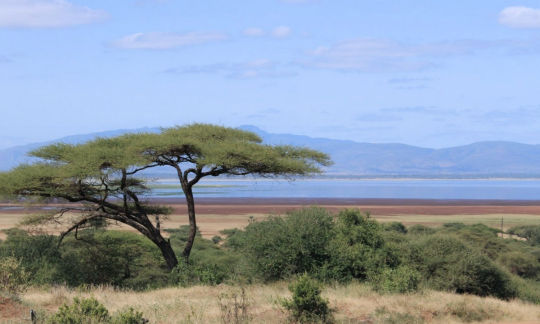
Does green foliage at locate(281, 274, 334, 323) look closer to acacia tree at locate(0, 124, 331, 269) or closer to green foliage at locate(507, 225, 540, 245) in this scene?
acacia tree at locate(0, 124, 331, 269)

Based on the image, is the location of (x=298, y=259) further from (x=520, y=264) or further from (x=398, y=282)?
(x=520, y=264)

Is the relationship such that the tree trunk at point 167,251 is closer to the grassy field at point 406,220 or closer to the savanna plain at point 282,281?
the savanna plain at point 282,281

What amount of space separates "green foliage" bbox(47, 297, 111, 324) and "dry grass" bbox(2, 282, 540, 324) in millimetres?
1495

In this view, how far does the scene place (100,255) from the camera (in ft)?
104

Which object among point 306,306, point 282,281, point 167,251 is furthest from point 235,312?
point 167,251

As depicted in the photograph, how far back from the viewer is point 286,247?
24.0 metres

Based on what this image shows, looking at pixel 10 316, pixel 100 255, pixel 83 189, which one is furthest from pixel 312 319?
pixel 100 255

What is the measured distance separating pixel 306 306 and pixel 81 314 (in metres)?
5.22

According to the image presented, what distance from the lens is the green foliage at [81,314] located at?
13.8 meters

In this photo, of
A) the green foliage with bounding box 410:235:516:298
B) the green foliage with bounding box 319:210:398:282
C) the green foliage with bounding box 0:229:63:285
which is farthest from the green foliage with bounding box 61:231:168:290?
the green foliage with bounding box 410:235:516:298

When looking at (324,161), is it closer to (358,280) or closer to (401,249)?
(401,249)

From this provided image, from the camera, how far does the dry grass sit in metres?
16.4

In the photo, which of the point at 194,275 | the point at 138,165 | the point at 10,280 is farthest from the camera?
the point at 138,165

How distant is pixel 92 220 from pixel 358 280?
13.0 metres
